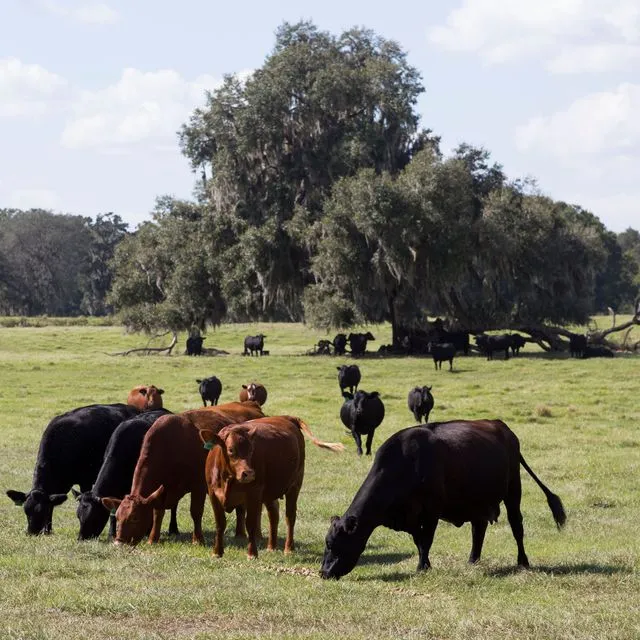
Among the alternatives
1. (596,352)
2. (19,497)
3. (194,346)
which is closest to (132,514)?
(19,497)

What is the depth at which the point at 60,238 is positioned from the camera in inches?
4139

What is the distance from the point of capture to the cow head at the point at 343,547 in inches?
348

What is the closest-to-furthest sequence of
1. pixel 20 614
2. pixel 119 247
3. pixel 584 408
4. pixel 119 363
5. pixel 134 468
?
pixel 20 614 → pixel 134 468 → pixel 584 408 → pixel 119 363 → pixel 119 247

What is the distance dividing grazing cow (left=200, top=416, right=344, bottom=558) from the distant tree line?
103 feet

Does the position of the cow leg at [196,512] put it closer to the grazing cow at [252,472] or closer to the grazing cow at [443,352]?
the grazing cow at [252,472]

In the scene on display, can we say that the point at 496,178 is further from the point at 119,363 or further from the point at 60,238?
the point at 60,238

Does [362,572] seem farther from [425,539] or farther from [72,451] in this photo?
[72,451]

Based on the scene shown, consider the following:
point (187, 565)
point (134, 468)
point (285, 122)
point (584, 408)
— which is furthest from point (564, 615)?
point (285, 122)

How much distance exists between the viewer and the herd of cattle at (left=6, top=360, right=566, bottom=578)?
29.7 ft

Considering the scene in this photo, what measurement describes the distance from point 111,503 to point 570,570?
4.33 meters

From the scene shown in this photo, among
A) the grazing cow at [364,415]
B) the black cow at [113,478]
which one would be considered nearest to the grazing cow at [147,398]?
the grazing cow at [364,415]

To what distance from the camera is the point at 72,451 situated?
11.8 m

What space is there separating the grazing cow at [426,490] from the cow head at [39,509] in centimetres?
349

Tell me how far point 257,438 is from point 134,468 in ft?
5.36
